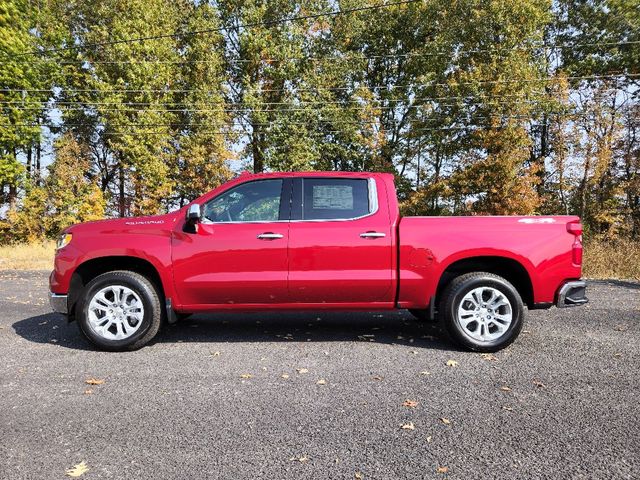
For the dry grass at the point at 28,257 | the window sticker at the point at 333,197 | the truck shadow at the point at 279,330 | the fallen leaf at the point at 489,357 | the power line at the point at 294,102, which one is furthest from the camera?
the power line at the point at 294,102

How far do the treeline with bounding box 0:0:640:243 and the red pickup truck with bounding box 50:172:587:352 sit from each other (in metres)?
18.5

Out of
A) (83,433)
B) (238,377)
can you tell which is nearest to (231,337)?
(238,377)

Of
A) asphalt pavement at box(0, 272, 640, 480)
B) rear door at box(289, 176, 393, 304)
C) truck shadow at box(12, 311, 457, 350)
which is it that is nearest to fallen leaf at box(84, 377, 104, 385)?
asphalt pavement at box(0, 272, 640, 480)

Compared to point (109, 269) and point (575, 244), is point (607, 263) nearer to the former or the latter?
point (575, 244)

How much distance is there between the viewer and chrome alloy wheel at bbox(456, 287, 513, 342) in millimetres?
4844

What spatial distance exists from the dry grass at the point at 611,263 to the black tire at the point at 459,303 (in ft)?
26.5

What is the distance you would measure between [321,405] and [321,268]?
1.74 m

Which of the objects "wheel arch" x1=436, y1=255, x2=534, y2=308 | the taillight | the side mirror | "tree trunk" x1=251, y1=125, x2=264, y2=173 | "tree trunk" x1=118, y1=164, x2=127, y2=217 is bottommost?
"wheel arch" x1=436, y1=255, x2=534, y2=308

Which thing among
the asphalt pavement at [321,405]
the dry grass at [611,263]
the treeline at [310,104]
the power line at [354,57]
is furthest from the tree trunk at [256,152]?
the asphalt pavement at [321,405]

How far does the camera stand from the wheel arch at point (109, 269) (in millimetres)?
5023

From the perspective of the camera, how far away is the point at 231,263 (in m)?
4.89

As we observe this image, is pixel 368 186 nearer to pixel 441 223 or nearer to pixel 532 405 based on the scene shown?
pixel 441 223

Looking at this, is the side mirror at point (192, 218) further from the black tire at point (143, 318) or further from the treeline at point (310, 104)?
the treeline at point (310, 104)

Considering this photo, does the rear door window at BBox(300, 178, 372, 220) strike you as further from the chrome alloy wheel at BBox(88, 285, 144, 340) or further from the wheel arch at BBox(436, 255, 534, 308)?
the chrome alloy wheel at BBox(88, 285, 144, 340)
